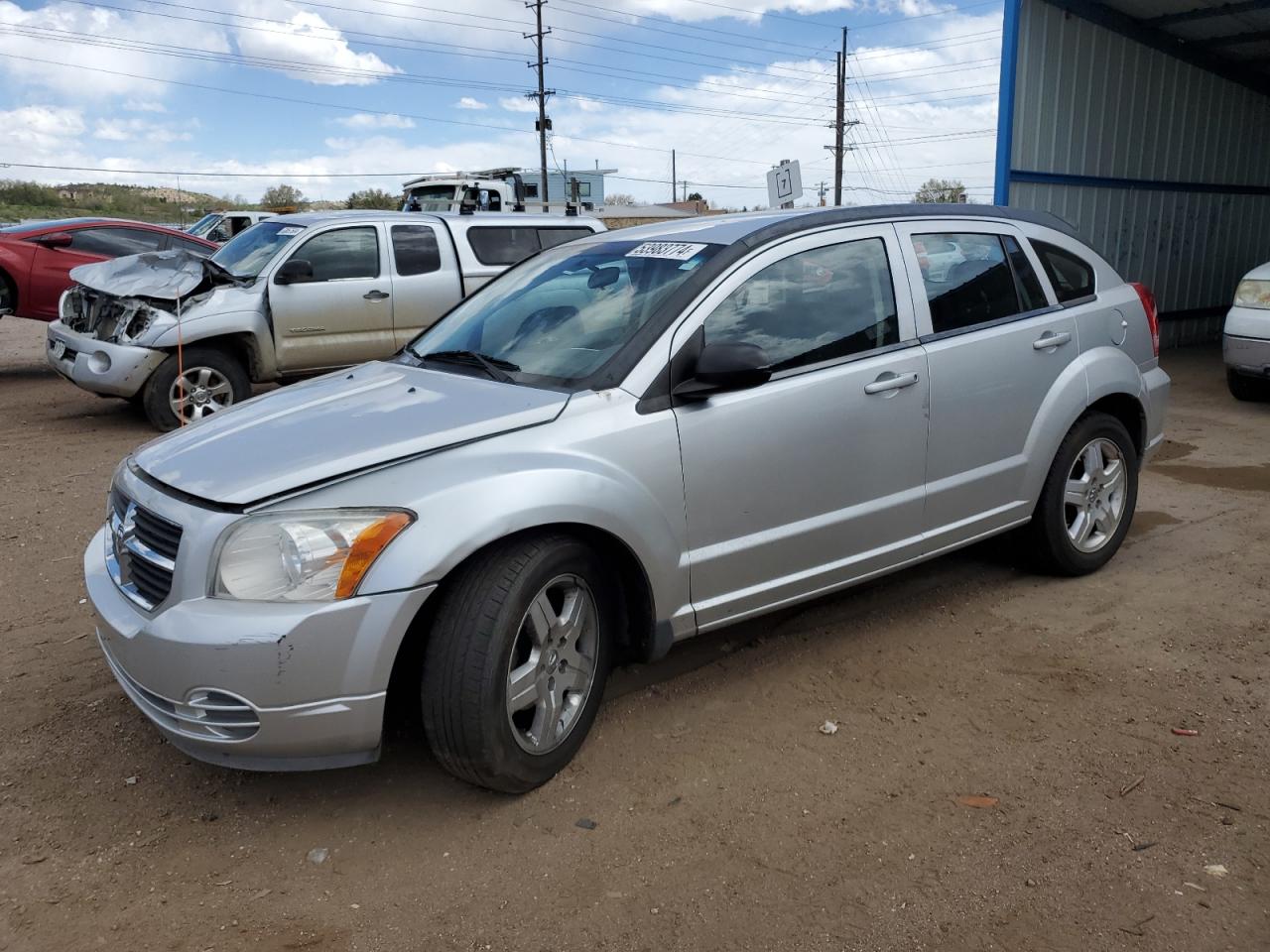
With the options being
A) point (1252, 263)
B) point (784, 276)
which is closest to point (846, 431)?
point (784, 276)

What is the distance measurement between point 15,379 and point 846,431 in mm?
11167

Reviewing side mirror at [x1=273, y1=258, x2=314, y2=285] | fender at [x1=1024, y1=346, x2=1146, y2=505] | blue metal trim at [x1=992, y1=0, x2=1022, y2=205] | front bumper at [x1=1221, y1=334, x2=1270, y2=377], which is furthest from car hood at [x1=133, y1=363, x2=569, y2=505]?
blue metal trim at [x1=992, y1=0, x2=1022, y2=205]

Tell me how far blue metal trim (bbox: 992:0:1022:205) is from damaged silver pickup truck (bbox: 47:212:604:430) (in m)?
5.37

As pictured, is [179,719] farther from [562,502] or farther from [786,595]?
[786,595]

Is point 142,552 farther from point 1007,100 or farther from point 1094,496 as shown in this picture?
point 1007,100

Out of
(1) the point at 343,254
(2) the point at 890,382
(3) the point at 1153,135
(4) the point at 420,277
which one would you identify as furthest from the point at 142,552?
(3) the point at 1153,135

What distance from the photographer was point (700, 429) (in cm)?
344

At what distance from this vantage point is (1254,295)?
870cm

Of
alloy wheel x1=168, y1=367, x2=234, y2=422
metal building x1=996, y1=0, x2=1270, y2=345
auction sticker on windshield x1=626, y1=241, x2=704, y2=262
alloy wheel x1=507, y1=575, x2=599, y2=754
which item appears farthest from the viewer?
metal building x1=996, y1=0, x2=1270, y2=345

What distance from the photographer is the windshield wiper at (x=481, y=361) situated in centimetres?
364

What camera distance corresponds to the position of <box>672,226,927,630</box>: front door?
3.51 m

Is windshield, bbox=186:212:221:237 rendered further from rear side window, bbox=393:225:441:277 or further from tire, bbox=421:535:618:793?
tire, bbox=421:535:618:793

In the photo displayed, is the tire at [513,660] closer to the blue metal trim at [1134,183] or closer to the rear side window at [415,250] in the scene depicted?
the rear side window at [415,250]

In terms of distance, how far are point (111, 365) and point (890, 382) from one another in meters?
6.65
